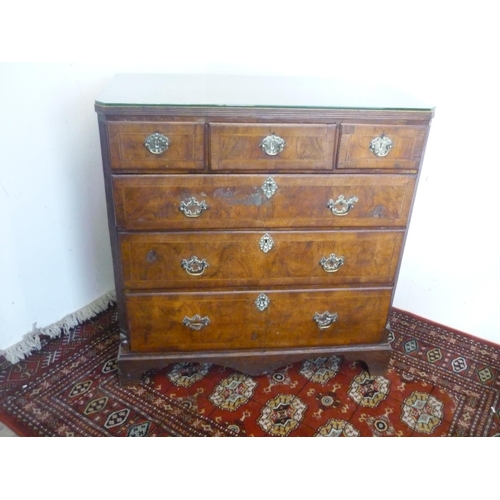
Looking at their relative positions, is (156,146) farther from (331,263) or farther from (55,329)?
(55,329)

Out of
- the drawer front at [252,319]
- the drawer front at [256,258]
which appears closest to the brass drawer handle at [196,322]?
the drawer front at [252,319]

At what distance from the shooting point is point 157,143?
125cm

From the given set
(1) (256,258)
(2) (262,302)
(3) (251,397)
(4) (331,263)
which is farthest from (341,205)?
(3) (251,397)

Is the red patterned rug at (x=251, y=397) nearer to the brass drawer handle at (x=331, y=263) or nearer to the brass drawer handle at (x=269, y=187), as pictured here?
the brass drawer handle at (x=331, y=263)

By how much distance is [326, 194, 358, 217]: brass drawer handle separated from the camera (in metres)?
1.39

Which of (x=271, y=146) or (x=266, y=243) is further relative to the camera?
(x=266, y=243)

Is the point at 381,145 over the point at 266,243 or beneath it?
over

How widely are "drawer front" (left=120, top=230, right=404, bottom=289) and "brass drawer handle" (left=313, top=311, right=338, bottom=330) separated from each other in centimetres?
12

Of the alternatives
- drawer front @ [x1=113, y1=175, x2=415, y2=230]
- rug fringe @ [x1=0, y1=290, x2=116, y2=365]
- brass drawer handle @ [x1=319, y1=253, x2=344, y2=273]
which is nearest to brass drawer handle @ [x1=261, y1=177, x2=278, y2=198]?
drawer front @ [x1=113, y1=175, x2=415, y2=230]

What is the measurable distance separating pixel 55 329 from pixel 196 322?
68cm

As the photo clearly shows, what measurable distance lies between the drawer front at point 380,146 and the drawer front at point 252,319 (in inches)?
17.3

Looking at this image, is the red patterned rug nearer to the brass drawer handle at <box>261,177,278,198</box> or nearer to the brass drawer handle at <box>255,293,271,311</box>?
the brass drawer handle at <box>255,293,271,311</box>

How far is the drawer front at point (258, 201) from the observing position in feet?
4.32

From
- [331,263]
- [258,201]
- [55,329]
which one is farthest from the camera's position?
[55,329]
